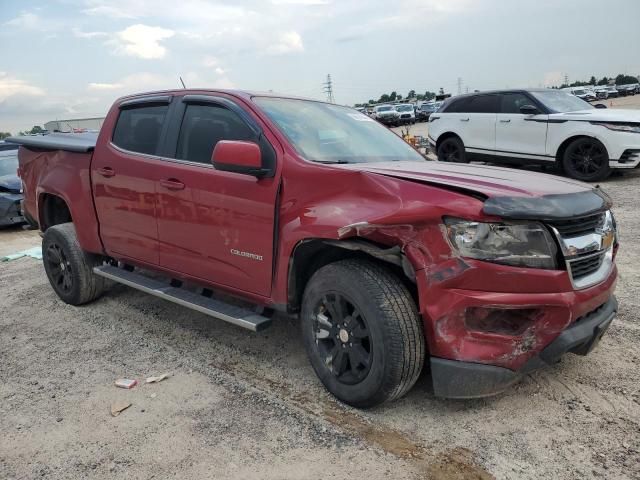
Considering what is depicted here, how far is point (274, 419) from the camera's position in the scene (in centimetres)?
303

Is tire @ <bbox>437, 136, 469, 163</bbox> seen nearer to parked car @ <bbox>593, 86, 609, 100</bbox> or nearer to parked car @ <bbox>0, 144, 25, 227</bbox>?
parked car @ <bbox>0, 144, 25, 227</bbox>

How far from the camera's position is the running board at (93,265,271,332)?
3.40m

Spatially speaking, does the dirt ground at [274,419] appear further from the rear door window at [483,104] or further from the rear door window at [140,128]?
the rear door window at [483,104]

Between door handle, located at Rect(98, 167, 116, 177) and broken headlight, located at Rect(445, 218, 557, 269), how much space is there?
300 cm

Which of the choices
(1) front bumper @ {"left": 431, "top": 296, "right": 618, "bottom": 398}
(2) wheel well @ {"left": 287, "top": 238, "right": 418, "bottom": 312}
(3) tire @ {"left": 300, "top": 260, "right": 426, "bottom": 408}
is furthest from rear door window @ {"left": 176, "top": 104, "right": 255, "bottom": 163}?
(1) front bumper @ {"left": 431, "top": 296, "right": 618, "bottom": 398}

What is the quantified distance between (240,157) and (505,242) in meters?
1.57

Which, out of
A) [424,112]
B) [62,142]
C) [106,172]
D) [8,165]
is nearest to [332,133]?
[106,172]

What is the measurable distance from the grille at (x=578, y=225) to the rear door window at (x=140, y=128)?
9.63 feet

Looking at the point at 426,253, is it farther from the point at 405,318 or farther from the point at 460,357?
the point at 460,357

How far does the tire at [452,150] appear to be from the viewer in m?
11.5

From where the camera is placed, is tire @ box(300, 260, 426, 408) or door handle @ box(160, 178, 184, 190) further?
door handle @ box(160, 178, 184, 190)

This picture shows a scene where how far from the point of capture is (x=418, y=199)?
2.69 metres

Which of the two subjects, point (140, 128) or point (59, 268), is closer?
point (140, 128)

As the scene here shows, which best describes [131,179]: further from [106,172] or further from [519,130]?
[519,130]
